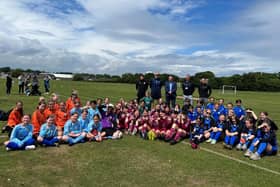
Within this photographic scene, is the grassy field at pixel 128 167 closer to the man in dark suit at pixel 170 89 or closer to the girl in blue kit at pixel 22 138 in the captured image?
the girl in blue kit at pixel 22 138

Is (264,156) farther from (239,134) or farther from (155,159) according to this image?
(155,159)

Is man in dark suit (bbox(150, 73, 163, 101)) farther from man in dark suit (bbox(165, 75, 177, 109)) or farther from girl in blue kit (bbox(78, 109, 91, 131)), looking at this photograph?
girl in blue kit (bbox(78, 109, 91, 131))

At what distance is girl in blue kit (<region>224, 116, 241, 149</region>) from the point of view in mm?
9914

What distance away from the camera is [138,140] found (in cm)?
1073

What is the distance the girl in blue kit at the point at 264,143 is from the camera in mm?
8836

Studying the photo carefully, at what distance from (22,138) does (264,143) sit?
7489mm

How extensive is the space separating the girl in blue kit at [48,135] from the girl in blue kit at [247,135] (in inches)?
Answer: 238

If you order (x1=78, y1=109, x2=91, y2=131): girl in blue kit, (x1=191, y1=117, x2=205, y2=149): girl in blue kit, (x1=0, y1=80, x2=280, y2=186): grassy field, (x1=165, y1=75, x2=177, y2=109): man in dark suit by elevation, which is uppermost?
(x1=165, y1=75, x2=177, y2=109): man in dark suit

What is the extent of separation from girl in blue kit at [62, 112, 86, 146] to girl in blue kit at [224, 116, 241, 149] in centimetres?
493

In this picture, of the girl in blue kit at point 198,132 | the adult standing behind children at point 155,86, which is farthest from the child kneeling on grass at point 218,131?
the adult standing behind children at point 155,86

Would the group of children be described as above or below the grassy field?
above

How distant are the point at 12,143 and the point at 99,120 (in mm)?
3200

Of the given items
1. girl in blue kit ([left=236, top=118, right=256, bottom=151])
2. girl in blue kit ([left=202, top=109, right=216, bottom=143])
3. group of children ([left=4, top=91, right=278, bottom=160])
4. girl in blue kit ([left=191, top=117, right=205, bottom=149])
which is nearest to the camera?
group of children ([left=4, top=91, right=278, bottom=160])

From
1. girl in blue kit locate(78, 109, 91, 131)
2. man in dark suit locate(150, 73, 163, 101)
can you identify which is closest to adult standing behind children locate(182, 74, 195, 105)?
man in dark suit locate(150, 73, 163, 101)
